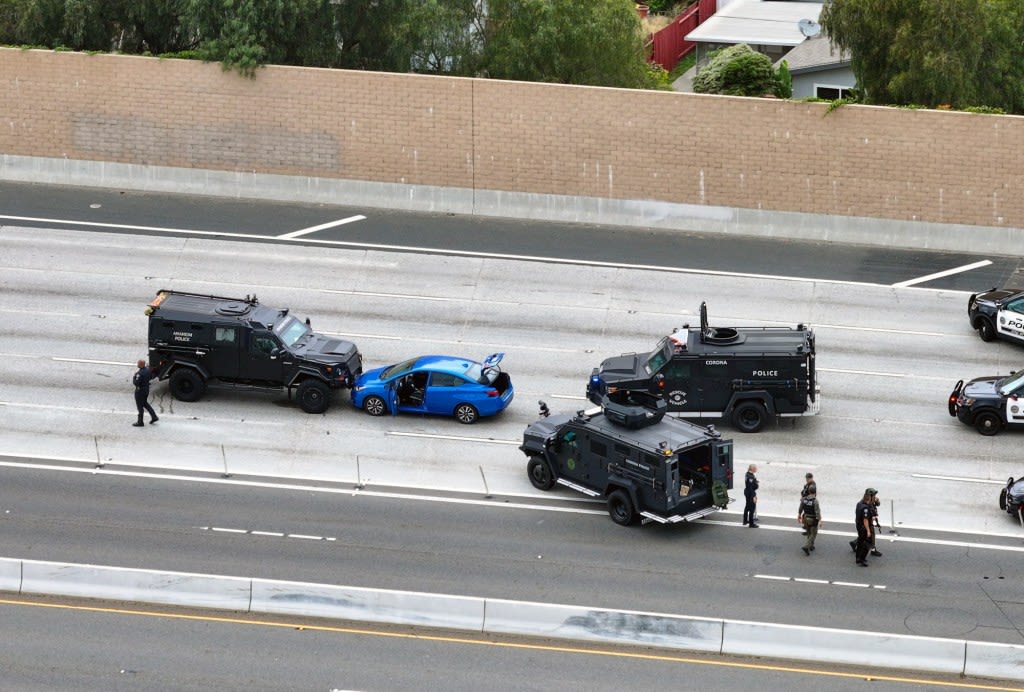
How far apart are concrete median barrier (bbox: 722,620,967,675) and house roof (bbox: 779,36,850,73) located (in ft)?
100

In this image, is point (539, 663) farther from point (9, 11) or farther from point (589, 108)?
Result: point (9, 11)

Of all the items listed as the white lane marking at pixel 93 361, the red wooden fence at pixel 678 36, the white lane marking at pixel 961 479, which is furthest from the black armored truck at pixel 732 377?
the red wooden fence at pixel 678 36

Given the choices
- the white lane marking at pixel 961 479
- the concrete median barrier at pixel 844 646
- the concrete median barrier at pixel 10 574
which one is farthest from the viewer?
the white lane marking at pixel 961 479

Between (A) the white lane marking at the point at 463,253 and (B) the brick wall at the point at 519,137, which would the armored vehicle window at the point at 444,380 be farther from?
(B) the brick wall at the point at 519,137

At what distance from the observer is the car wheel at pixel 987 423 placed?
34219mm

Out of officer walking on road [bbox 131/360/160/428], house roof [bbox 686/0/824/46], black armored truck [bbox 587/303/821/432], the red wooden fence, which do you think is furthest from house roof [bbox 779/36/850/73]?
officer walking on road [bbox 131/360/160/428]

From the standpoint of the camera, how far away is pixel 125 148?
161ft

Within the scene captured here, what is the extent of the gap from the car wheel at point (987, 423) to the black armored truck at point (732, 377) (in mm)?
3371

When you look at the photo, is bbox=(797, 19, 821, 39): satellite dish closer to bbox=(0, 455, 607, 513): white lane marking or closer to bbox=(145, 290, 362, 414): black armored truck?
bbox=(145, 290, 362, 414): black armored truck

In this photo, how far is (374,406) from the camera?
34.8m

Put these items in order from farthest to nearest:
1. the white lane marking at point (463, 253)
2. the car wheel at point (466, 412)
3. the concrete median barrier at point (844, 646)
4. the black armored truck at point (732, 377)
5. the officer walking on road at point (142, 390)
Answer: the white lane marking at point (463, 253)
the car wheel at point (466, 412)
the black armored truck at point (732, 377)
the officer walking on road at point (142, 390)
the concrete median barrier at point (844, 646)

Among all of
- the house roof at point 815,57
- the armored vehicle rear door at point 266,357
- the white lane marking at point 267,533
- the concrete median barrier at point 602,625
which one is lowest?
the concrete median barrier at point 602,625

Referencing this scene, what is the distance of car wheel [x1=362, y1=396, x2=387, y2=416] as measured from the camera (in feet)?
114

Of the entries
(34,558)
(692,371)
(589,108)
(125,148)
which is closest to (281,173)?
(125,148)
